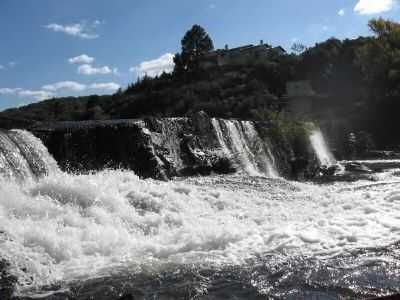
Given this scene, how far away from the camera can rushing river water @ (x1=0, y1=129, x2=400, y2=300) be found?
6.16m

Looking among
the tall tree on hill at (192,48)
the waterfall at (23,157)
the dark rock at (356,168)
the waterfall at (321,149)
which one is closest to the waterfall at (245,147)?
the dark rock at (356,168)

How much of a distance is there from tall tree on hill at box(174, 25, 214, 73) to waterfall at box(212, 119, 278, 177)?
163 ft

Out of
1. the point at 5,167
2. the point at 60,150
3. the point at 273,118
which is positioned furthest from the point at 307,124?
the point at 5,167

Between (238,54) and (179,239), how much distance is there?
72.3 m

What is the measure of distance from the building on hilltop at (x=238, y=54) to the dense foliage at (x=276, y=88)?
2.33m

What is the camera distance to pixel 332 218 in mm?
10008

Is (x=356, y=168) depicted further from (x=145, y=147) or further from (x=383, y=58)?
(x=383, y=58)

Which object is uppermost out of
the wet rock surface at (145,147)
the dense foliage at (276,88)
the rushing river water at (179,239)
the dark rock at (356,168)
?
the dense foliage at (276,88)

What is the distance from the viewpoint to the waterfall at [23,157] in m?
10.7

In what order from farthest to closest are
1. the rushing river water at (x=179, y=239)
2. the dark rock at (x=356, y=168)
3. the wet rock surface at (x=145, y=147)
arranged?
the dark rock at (x=356, y=168)
the wet rock surface at (x=145, y=147)
the rushing river water at (x=179, y=239)

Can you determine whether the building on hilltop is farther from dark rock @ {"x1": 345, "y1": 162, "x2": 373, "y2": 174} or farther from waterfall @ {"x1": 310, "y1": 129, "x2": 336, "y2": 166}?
dark rock @ {"x1": 345, "y1": 162, "x2": 373, "y2": 174}

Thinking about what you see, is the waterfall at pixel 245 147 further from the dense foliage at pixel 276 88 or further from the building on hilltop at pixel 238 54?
the building on hilltop at pixel 238 54

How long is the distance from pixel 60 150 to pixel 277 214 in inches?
246

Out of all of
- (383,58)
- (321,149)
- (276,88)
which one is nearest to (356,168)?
(321,149)
